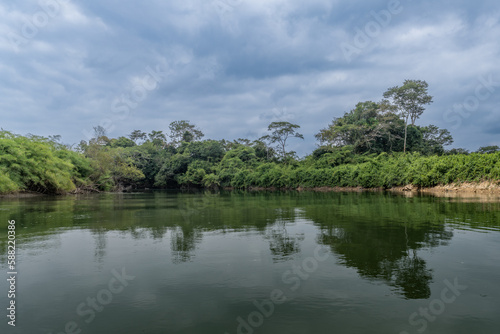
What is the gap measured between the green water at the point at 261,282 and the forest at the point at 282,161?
19.0m

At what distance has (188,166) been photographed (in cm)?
6050

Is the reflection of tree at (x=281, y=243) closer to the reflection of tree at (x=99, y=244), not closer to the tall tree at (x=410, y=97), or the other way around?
the reflection of tree at (x=99, y=244)

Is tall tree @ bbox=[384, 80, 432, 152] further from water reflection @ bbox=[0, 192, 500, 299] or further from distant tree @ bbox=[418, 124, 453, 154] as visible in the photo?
water reflection @ bbox=[0, 192, 500, 299]

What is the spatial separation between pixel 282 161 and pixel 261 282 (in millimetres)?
50320

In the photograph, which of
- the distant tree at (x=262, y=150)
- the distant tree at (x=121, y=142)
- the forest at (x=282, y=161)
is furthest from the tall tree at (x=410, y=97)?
the distant tree at (x=121, y=142)

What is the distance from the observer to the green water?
9.73 ft

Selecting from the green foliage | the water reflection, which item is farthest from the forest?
the water reflection

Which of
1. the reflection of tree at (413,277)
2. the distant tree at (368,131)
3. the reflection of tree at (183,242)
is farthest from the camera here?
the distant tree at (368,131)

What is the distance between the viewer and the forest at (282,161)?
23.8 meters

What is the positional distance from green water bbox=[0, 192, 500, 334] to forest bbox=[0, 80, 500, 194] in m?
19.0

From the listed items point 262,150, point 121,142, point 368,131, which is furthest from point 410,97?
point 121,142

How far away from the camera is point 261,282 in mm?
4016

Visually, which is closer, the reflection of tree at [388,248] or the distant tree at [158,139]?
the reflection of tree at [388,248]

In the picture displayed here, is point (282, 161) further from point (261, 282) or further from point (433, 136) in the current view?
point (261, 282)
